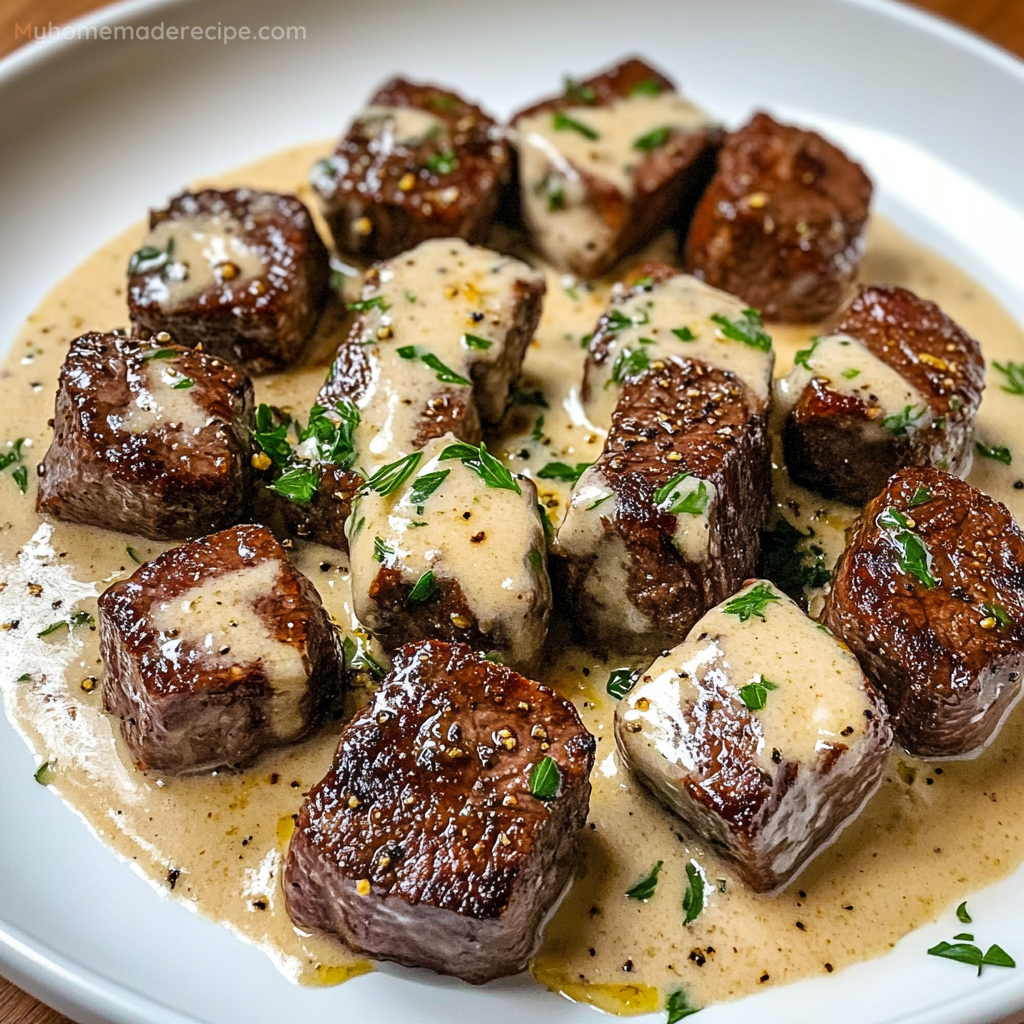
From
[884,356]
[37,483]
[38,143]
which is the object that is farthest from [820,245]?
[38,143]

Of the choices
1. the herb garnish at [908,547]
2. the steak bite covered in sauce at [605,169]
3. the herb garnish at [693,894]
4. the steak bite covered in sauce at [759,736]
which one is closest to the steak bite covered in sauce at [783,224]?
the steak bite covered in sauce at [605,169]

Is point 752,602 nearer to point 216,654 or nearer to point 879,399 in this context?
point 879,399

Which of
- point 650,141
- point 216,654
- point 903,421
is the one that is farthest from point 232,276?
point 903,421

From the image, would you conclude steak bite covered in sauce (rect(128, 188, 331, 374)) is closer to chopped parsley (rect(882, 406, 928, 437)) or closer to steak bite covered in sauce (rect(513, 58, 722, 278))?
steak bite covered in sauce (rect(513, 58, 722, 278))

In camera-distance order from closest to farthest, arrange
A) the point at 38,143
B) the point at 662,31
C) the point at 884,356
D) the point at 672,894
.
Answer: the point at 672,894, the point at 884,356, the point at 38,143, the point at 662,31

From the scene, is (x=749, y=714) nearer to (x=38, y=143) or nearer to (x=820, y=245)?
(x=820, y=245)

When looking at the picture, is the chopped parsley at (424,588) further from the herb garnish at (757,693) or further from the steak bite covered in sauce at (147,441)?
the herb garnish at (757,693)
